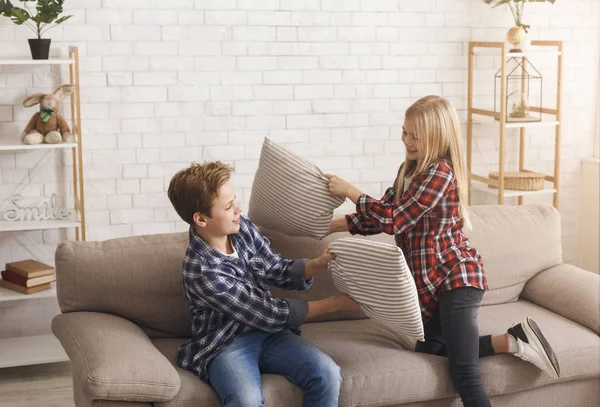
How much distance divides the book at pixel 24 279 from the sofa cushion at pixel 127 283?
0.92m

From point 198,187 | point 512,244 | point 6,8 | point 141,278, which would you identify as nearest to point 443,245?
point 512,244

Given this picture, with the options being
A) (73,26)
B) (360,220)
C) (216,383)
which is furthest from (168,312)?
(73,26)

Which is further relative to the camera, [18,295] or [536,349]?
[18,295]

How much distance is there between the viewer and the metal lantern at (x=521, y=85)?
4.61 metres

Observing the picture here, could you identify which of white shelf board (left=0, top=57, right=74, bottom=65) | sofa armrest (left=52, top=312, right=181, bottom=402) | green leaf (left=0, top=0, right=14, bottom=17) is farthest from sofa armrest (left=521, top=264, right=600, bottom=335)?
green leaf (left=0, top=0, right=14, bottom=17)

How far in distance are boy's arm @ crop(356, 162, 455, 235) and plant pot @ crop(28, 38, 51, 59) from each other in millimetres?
1671

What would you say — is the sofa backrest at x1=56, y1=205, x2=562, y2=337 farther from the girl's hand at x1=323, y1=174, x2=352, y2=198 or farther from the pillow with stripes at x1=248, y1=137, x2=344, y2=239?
the girl's hand at x1=323, y1=174, x2=352, y2=198

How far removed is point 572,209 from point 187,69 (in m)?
2.37

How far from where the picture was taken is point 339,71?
433cm

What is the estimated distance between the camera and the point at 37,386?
367 centimetres

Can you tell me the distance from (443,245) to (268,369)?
0.70 metres

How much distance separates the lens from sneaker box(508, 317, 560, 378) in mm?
2785

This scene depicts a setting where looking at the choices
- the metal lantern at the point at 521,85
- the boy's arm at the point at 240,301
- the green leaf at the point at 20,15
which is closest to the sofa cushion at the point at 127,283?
the boy's arm at the point at 240,301

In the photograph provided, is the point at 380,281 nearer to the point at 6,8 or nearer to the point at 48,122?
the point at 48,122
